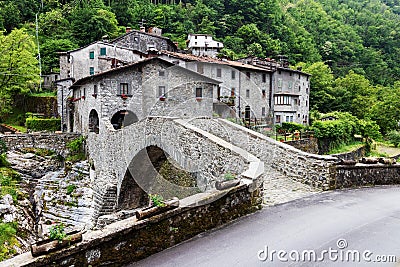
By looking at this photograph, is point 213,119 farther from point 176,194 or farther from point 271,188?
point 271,188

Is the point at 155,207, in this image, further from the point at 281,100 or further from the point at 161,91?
the point at 281,100

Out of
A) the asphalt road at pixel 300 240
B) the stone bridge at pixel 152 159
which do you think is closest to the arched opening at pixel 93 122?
the stone bridge at pixel 152 159

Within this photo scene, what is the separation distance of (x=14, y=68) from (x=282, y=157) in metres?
32.5

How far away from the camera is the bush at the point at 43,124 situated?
30328mm

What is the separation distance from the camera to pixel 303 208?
8422 millimetres

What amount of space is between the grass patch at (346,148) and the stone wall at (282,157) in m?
16.7

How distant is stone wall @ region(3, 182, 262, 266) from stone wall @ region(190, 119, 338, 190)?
179 inches

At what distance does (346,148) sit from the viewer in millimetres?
30109

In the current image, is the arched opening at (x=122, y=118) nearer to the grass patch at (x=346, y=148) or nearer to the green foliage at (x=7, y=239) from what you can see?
the green foliage at (x=7, y=239)

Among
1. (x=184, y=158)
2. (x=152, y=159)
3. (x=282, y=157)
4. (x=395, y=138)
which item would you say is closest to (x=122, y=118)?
(x=152, y=159)

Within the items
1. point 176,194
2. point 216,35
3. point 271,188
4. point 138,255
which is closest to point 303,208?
point 271,188

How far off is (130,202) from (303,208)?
42.4 ft

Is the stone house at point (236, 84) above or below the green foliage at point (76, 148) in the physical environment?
above

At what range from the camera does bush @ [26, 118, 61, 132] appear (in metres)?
30.3
